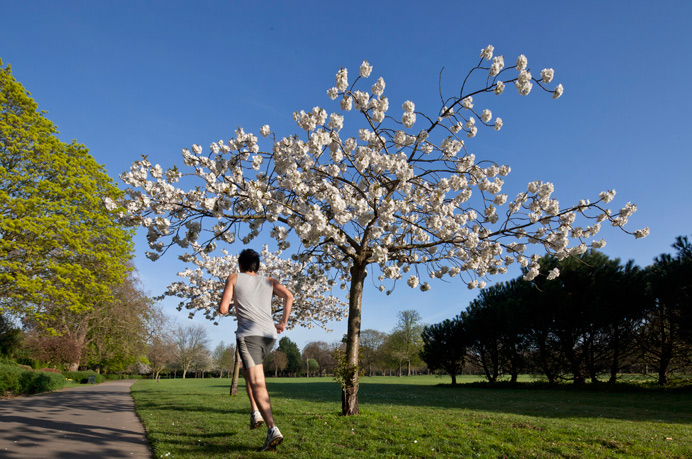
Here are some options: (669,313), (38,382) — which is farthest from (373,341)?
(38,382)

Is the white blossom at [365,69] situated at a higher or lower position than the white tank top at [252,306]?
higher

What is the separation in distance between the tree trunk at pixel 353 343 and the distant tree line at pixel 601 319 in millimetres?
13807

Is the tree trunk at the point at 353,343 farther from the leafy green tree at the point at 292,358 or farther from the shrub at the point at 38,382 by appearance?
the leafy green tree at the point at 292,358

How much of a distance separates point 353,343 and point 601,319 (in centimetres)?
1989

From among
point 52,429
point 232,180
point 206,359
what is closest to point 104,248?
point 52,429

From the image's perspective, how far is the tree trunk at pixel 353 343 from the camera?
22.1ft

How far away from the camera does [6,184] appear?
14531 millimetres

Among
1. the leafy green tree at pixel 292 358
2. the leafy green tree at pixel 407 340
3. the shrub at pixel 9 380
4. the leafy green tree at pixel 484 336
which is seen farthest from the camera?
the leafy green tree at pixel 292 358

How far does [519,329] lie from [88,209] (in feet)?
82.9

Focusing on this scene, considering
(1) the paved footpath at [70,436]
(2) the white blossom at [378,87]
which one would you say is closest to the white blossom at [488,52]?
(2) the white blossom at [378,87]

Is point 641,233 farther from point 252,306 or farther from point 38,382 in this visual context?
point 38,382

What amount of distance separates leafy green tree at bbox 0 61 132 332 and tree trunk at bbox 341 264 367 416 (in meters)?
11.2

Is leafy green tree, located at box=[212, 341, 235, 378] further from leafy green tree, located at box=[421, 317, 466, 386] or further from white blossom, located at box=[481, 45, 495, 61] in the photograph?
white blossom, located at box=[481, 45, 495, 61]

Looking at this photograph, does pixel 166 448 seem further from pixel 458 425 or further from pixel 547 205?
pixel 547 205
